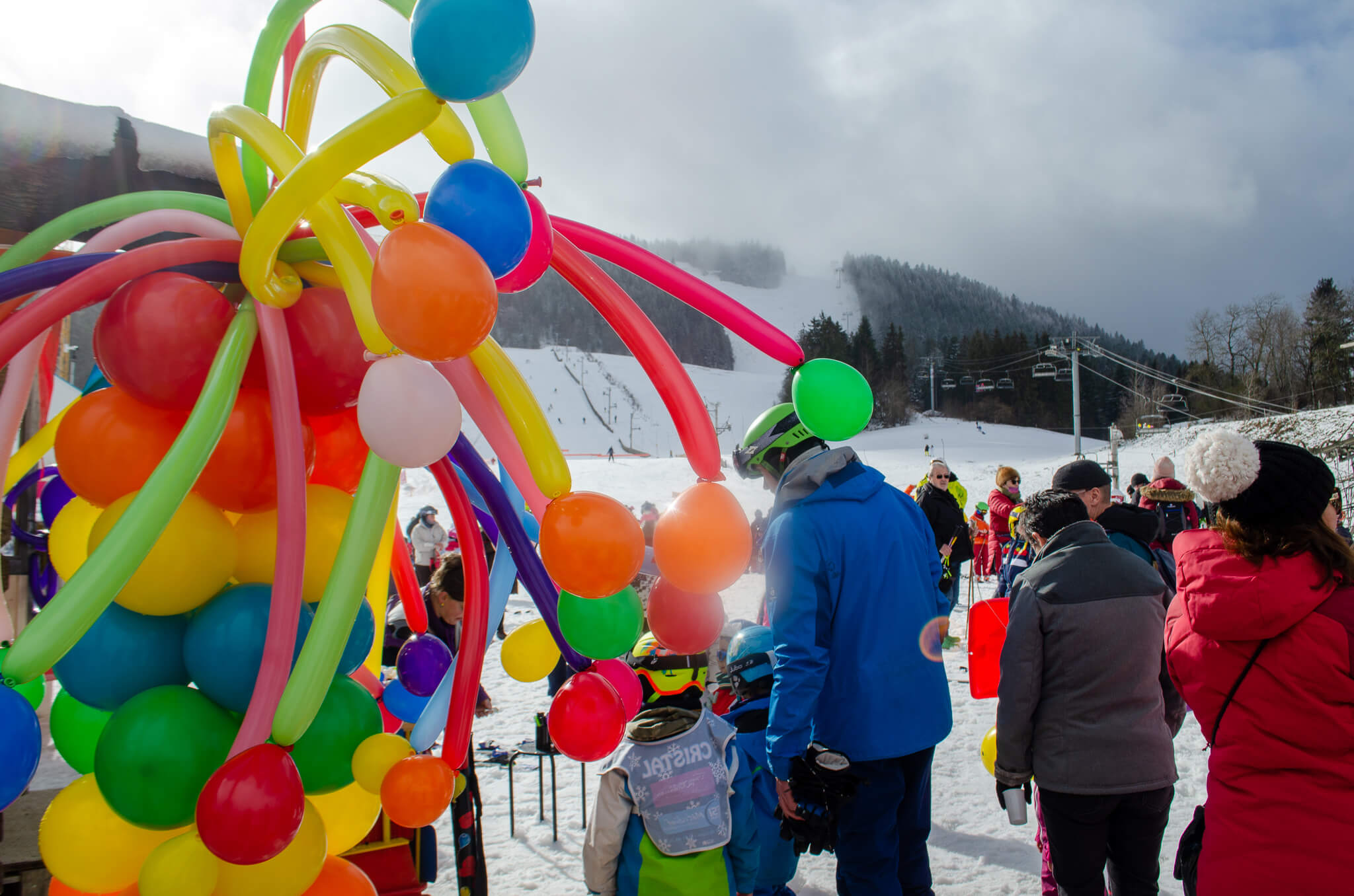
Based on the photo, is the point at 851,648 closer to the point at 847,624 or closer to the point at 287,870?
the point at 847,624

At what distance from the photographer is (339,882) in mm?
1261

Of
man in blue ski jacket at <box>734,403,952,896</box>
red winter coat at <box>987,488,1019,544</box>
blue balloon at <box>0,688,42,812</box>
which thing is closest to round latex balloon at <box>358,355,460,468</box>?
blue balloon at <box>0,688,42,812</box>

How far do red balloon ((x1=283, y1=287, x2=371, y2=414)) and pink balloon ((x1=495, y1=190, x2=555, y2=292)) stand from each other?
0.81 ft

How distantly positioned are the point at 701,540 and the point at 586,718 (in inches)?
14.3

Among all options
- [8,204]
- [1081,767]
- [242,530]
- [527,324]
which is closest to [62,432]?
[242,530]

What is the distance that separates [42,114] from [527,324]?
9015 centimetres

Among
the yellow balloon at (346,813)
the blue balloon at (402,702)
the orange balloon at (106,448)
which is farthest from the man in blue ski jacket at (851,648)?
the orange balloon at (106,448)

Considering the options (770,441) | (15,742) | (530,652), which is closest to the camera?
(15,742)

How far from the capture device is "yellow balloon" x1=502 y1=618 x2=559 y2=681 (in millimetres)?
1615

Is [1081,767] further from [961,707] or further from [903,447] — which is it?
[903,447]

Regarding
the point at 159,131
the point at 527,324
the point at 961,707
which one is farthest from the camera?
the point at 527,324

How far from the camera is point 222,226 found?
4.23ft

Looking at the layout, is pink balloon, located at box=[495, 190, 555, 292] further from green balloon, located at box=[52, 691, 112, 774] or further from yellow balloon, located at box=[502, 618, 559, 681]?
green balloon, located at box=[52, 691, 112, 774]

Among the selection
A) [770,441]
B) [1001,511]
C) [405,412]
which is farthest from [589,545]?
[1001,511]
